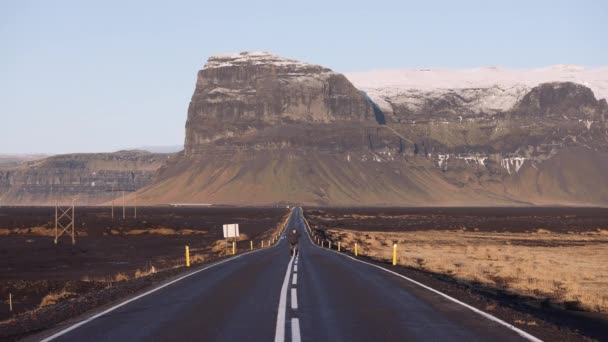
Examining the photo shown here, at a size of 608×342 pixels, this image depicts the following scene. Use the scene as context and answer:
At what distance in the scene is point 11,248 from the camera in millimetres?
59938

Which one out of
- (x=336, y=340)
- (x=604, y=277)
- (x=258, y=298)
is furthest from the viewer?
(x=604, y=277)

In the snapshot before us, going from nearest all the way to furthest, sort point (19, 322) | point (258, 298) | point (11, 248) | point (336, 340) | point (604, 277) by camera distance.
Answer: point (336, 340) < point (19, 322) < point (258, 298) < point (604, 277) < point (11, 248)

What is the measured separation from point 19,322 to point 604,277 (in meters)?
24.2

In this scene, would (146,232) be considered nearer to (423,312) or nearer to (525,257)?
(525,257)

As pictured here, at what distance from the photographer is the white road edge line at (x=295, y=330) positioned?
13830mm

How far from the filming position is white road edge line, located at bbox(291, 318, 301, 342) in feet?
45.4

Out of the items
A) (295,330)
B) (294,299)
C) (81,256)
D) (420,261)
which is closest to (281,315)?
(295,330)

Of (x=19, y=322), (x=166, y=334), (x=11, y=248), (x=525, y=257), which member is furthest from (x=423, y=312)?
(x=11, y=248)

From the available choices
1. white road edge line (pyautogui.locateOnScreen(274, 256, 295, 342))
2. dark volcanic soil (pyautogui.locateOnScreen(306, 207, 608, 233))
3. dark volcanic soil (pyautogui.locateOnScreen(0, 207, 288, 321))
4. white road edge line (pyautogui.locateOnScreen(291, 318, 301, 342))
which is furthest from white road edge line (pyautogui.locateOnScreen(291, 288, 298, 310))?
dark volcanic soil (pyautogui.locateOnScreen(306, 207, 608, 233))

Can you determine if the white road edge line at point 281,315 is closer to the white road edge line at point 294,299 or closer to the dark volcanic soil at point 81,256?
the white road edge line at point 294,299

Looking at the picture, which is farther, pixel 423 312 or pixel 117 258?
pixel 117 258

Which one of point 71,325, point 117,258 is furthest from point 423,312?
point 117,258

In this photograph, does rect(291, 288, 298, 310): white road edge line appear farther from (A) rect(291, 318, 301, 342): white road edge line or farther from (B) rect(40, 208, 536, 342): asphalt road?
(A) rect(291, 318, 301, 342): white road edge line


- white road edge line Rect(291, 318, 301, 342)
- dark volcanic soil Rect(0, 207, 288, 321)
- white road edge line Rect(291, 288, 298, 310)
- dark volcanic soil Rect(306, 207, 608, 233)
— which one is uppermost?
white road edge line Rect(291, 318, 301, 342)
